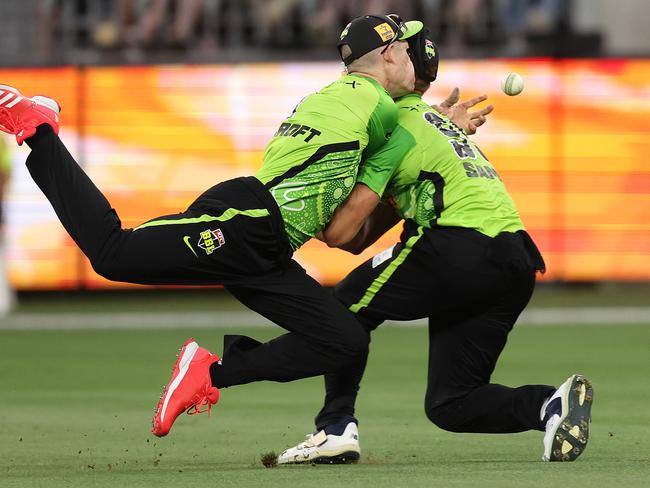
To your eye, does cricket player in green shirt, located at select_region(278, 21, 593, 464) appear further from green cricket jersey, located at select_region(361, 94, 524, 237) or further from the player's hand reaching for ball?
the player's hand reaching for ball

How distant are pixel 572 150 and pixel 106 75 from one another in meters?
4.96

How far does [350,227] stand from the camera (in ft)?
20.3

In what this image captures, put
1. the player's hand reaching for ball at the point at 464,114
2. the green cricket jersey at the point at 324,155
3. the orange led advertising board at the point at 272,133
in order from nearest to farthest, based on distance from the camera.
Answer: the green cricket jersey at the point at 324,155 < the player's hand reaching for ball at the point at 464,114 < the orange led advertising board at the point at 272,133

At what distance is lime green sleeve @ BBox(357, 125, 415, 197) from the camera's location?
6.18 metres

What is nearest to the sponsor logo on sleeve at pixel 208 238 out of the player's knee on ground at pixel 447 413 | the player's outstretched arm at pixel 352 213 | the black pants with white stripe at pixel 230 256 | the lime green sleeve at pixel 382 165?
the black pants with white stripe at pixel 230 256

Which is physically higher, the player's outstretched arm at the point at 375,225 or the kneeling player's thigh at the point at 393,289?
the player's outstretched arm at the point at 375,225

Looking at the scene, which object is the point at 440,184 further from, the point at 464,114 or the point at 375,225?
the point at 464,114

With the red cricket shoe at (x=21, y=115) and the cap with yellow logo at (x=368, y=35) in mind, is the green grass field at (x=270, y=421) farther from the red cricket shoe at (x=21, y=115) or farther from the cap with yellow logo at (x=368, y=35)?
the cap with yellow logo at (x=368, y=35)

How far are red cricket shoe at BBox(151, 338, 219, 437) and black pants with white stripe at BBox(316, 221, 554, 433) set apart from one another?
1.89 feet

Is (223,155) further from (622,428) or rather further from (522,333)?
(622,428)

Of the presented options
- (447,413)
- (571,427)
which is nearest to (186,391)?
(447,413)

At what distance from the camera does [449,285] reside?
6.17 meters

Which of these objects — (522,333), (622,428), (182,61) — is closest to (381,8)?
(182,61)

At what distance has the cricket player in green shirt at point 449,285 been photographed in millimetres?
6191
